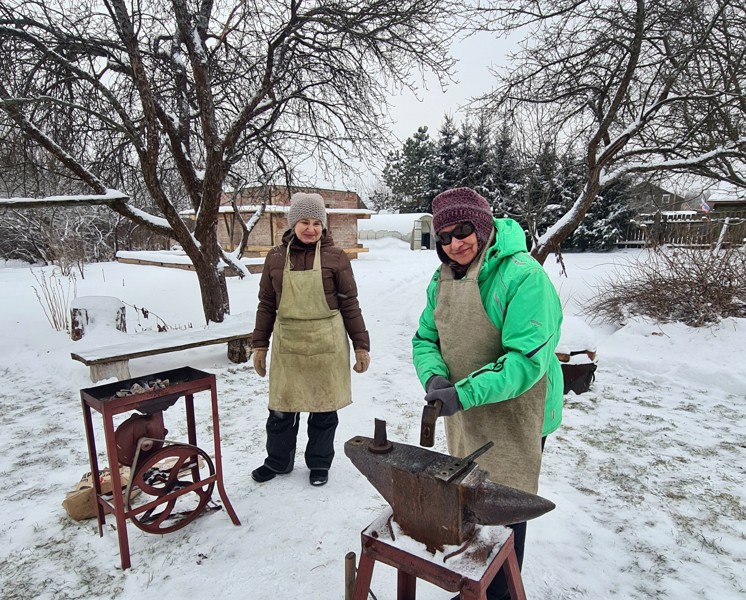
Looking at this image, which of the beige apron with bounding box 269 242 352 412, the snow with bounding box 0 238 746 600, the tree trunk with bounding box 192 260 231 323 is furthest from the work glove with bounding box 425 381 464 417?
the tree trunk with bounding box 192 260 231 323

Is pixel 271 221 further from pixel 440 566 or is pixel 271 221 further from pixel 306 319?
pixel 440 566

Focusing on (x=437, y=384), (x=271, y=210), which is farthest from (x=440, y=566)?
(x=271, y=210)

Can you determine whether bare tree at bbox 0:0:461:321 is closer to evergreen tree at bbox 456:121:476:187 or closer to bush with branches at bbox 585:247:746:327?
bush with branches at bbox 585:247:746:327

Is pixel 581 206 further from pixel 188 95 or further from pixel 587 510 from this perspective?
pixel 188 95

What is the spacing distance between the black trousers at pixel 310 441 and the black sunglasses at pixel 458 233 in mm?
1676

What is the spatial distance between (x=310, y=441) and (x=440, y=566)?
5.91 ft

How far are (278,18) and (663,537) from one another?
659 cm

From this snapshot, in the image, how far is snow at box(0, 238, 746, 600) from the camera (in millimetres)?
2135

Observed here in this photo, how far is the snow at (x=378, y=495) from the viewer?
213 cm

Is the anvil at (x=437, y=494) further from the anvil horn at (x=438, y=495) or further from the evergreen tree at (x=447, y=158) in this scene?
the evergreen tree at (x=447, y=158)

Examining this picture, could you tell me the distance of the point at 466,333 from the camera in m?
1.64

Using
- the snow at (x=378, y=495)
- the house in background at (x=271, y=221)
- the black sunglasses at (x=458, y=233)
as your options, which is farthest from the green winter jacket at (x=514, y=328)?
the house in background at (x=271, y=221)

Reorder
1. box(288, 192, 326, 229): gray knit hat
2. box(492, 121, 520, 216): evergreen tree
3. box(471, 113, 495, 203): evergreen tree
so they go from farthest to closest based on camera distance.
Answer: box(471, 113, 495, 203): evergreen tree < box(492, 121, 520, 216): evergreen tree < box(288, 192, 326, 229): gray knit hat

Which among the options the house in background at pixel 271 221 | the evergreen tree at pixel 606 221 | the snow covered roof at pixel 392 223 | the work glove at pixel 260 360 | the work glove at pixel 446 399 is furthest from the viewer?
the snow covered roof at pixel 392 223
